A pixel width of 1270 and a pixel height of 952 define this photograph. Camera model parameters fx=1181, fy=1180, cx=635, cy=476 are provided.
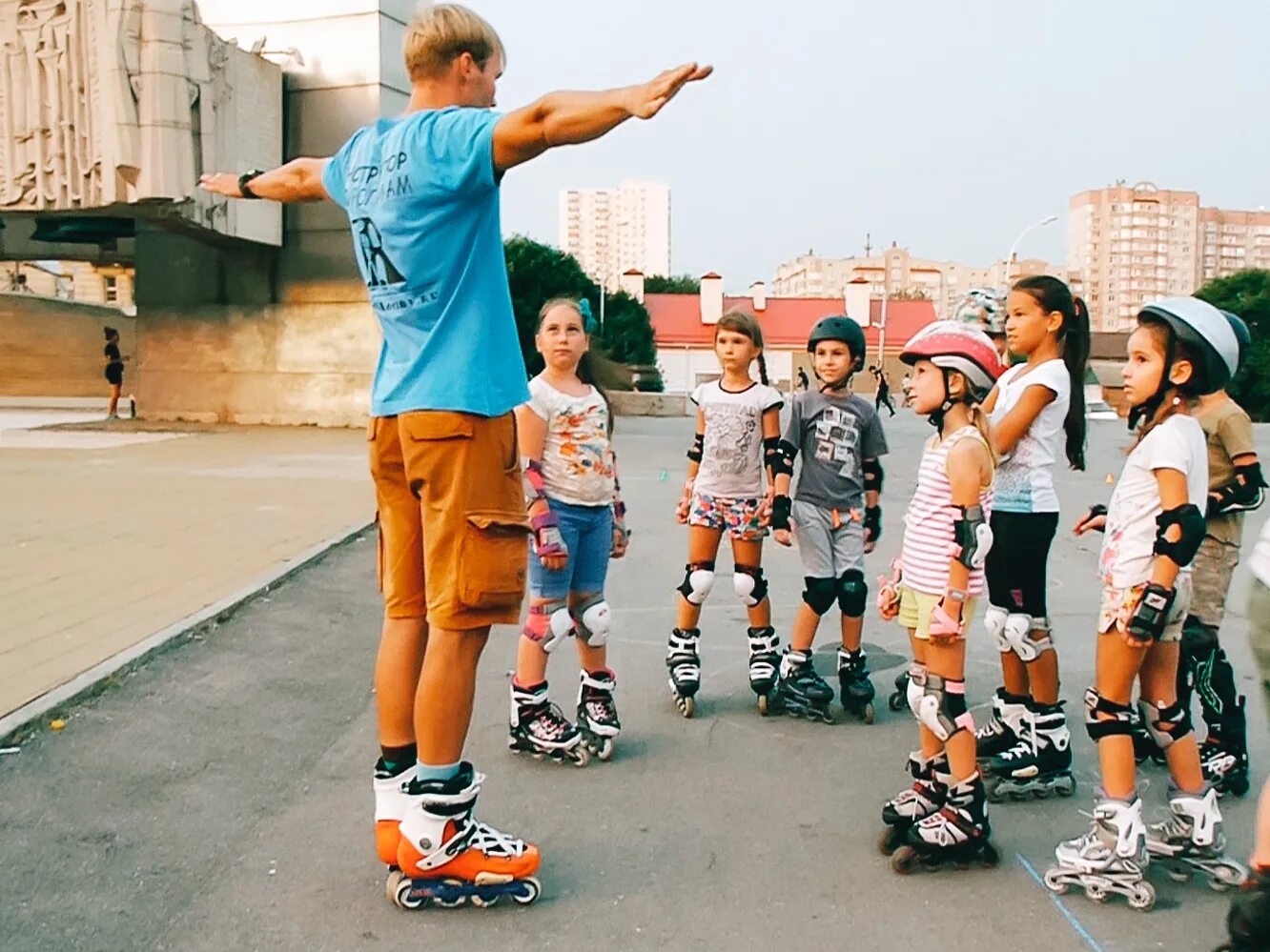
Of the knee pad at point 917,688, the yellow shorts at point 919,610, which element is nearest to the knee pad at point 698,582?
the yellow shorts at point 919,610

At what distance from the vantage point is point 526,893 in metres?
3.23

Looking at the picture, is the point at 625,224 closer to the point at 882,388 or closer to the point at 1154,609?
the point at 882,388

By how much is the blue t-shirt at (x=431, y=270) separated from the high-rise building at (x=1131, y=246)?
296ft

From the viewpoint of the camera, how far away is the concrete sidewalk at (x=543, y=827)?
10.0ft

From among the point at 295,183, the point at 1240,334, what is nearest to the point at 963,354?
the point at 1240,334

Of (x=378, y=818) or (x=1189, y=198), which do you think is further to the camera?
(x=1189, y=198)

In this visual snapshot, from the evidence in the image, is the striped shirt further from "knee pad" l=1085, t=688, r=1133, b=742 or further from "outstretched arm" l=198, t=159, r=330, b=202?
"outstretched arm" l=198, t=159, r=330, b=202

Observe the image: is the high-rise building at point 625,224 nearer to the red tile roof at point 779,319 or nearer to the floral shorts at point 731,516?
the red tile roof at point 779,319

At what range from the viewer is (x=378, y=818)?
332 centimetres

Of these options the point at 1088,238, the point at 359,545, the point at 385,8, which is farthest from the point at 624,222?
the point at 359,545

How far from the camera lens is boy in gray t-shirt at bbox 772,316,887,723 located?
4977 millimetres

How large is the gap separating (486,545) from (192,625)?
3.35m

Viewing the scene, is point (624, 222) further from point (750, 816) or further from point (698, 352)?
point (750, 816)

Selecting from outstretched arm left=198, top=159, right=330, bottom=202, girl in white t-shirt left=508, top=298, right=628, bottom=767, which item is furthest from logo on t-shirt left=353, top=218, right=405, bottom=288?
girl in white t-shirt left=508, top=298, right=628, bottom=767
